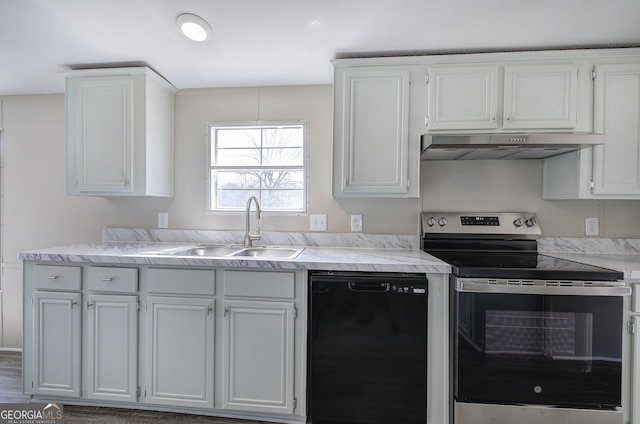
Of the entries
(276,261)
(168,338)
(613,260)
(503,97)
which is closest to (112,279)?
(168,338)

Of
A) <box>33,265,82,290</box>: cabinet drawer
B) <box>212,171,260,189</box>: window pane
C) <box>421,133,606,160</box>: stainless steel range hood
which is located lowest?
<box>33,265,82,290</box>: cabinet drawer

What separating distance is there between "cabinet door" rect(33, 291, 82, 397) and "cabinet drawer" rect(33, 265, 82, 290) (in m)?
0.04

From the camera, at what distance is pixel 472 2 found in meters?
1.64

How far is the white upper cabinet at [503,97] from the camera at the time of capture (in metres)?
1.84

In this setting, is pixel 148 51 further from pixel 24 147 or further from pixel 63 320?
pixel 63 320

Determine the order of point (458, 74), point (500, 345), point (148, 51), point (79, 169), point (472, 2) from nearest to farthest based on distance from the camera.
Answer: point (500, 345), point (472, 2), point (458, 74), point (148, 51), point (79, 169)

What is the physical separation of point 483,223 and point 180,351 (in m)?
2.20

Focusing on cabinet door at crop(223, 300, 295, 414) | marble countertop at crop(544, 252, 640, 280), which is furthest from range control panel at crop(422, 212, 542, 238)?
cabinet door at crop(223, 300, 295, 414)

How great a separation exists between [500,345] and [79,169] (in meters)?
2.97

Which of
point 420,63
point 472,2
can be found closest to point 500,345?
point 420,63

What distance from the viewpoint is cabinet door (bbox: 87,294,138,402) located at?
69.0 inches

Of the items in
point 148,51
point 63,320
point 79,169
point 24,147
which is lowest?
point 63,320

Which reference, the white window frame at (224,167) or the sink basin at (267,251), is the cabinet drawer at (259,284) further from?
the white window frame at (224,167)

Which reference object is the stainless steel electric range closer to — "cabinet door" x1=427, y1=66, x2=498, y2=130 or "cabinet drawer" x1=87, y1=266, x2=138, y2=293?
"cabinet door" x1=427, y1=66, x2=498, y2=130
